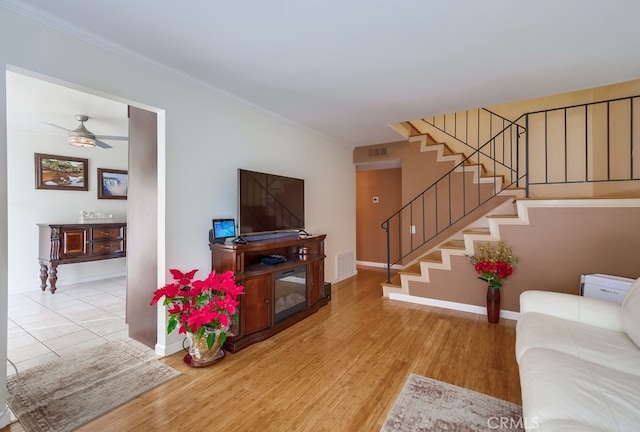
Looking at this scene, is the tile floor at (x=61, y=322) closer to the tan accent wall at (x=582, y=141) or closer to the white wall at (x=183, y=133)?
the white wall at (x=183, y=133)

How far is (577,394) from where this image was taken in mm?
1184

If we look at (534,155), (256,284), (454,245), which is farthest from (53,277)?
(534,155)

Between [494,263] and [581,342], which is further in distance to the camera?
[494,263]

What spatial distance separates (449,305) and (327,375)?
2.21 m

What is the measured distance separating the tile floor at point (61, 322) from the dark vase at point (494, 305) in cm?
345

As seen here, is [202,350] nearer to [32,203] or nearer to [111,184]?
[32,203]

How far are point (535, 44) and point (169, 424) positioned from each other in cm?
354

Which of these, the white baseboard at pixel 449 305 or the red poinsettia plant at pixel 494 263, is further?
the white baseboard at pixel 449 305

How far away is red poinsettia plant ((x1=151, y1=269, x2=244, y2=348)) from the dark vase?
8.91 feet

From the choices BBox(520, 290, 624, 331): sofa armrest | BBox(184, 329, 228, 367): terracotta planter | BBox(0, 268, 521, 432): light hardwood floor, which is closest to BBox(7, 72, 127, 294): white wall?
BBox(184, 329, 228, 367): terracotta planter

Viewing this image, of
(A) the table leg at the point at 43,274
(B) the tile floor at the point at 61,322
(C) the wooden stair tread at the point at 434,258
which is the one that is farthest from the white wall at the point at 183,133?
(A) the table leg at the point at 43,274

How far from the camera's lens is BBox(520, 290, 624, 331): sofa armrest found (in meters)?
1.85

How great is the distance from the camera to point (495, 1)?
1648 millimetres

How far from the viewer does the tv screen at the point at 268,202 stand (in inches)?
113
